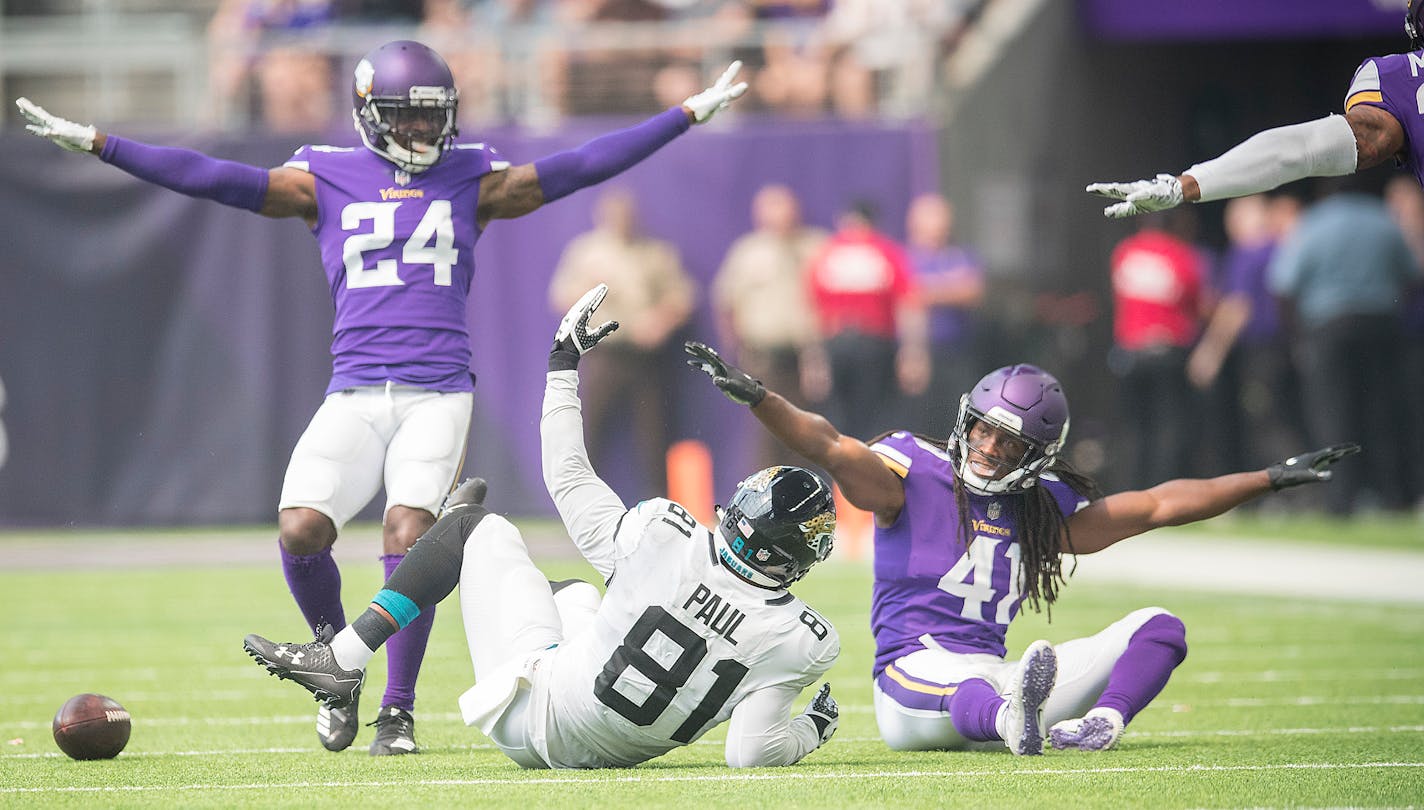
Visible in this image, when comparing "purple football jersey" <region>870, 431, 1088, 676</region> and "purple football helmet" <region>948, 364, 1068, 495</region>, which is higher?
"purple football helmet" <region>948, 364, 1068, 495</region>

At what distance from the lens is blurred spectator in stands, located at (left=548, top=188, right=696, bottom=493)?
14.4m

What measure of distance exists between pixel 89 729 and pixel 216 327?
31.4 ft

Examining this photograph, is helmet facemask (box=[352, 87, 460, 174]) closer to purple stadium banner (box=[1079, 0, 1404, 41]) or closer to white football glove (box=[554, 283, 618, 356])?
white football glove (box=[554, 283, 618, 356])

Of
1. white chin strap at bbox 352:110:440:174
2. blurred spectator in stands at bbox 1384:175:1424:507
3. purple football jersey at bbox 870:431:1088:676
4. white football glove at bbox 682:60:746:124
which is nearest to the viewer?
purple football jersey at bbox 870:431:1088:676

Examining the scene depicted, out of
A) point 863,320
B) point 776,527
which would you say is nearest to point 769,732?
point 776,527

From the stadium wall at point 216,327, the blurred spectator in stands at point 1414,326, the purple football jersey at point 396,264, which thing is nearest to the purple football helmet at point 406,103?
the purple football jersey at point 396,264

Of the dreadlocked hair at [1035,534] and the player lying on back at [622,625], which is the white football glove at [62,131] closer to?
the player lying on back at [622,625]

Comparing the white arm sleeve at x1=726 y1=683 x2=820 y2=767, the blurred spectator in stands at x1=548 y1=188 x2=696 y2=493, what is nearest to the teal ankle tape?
the white arm sleeve at x1=726 y1=683 x2=820 y2=767

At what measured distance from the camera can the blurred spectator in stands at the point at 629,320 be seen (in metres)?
14.4

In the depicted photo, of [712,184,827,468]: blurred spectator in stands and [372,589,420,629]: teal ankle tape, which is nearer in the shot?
[372,589,420,629]: teal ankle tape

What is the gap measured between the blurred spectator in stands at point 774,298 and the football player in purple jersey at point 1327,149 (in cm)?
857

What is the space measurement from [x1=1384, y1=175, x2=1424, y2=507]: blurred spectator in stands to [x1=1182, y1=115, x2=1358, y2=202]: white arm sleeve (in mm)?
9878

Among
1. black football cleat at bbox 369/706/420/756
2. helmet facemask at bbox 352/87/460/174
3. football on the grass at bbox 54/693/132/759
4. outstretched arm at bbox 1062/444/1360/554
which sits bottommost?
black football cleat at bbox 369/706/420/756

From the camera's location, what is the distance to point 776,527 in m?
5.20
